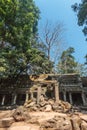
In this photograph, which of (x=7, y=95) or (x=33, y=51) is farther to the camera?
(x=7, y=95)

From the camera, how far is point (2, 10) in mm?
18031

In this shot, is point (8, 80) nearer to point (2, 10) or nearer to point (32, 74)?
point (32, 74)

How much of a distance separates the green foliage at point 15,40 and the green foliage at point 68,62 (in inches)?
474

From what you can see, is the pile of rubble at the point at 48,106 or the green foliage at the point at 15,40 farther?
the green foliage at the point at 15,40

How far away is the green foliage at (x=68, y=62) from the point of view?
3241 cm

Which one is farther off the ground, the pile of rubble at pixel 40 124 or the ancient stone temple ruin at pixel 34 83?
the ancient stone temple ruin at pixel 34 83

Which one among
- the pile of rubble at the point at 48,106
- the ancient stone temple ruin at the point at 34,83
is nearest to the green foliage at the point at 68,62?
the ancient stone temple ruin at the point at 34,83

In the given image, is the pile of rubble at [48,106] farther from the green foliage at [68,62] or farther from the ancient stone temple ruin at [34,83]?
the green foliage at [68,62]

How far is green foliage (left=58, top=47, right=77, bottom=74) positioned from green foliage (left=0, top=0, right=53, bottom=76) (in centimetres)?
1205

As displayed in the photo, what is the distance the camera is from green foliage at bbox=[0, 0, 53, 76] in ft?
59.4

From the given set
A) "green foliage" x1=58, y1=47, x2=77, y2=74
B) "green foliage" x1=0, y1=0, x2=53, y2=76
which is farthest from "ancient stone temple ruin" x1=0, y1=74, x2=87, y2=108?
"green foliage" x1=58, y1=47, x2=77, y2=74

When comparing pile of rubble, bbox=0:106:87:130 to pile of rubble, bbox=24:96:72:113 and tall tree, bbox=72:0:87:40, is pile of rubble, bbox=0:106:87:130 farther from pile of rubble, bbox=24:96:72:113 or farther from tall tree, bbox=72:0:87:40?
tall tree, bbox=72:0:87:40

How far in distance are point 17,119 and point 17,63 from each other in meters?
10.7

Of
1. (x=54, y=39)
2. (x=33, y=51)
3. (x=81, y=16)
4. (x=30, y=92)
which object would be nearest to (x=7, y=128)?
(x=30, y=92)
